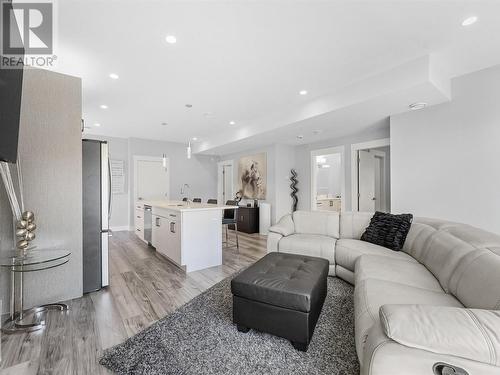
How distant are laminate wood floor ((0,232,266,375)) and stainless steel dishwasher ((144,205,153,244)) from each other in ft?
2.53

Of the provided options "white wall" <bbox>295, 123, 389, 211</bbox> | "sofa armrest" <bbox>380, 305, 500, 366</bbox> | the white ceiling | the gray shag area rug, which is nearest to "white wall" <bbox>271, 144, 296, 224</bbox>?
"white wall" <bbox>295, 123, 389, 211</bbox>

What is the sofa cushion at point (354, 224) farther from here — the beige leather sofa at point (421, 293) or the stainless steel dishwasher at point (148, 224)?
the stainless steel dishwasher at point (148, 224)

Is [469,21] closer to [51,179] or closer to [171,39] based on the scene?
[171,39]

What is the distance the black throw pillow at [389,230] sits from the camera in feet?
8.43

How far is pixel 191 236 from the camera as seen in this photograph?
3.21 m

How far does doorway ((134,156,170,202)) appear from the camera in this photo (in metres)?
6.42

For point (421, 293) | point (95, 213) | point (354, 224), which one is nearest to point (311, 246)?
point (354, 224)

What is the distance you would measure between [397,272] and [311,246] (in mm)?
1099

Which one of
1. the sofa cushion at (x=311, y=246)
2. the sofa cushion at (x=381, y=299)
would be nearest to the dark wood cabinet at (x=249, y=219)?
the sofa cushion at (x=311, y=246)

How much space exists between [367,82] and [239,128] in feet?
9.81

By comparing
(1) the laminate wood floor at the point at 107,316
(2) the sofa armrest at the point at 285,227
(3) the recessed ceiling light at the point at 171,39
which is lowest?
(1) the laminate wood floor at the point at 107,316

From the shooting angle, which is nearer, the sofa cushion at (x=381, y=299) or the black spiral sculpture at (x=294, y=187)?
the sofa cushion at (x=381, y=299)

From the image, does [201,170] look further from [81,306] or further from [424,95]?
[424,95]

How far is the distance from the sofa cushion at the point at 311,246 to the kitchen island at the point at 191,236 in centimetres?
104
